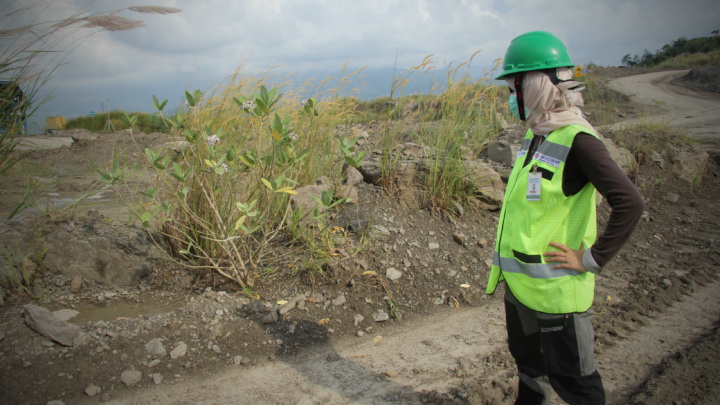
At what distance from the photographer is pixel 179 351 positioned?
8.41ft

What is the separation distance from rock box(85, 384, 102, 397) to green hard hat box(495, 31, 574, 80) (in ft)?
8.80

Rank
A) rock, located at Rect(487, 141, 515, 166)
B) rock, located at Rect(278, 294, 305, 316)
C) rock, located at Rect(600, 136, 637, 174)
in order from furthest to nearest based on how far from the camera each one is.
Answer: rock, located at Rect(600, 136, 637, 174)
rock, located at Rect(487, 141, 515, 166)
rock, located at Rect(278, 294, 305, 316)

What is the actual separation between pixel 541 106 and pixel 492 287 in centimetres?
84

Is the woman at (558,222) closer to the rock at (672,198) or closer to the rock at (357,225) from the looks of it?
the rock at (357,225)

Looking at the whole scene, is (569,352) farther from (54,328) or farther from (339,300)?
(54,328)

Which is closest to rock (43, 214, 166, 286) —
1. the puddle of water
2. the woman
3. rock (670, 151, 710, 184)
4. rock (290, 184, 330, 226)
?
the puddle of water

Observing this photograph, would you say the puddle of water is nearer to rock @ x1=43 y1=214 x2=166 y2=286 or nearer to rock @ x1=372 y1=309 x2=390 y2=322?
rock @ x1=43 y1=214 x2=166 y2=286

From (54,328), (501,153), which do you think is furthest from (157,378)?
(501,153)

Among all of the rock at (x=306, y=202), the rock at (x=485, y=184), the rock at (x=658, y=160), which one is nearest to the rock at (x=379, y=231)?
the rock at (x=306, y=202)

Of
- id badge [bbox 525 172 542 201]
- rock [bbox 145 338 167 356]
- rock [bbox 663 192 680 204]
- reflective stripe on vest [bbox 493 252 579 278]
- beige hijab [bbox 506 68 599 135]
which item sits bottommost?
rock [bbox 145 338 167 356]

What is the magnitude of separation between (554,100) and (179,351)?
2582 millimetres

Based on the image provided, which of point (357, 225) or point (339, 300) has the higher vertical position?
Answer: point (357, 225)

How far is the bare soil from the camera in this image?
2295mm

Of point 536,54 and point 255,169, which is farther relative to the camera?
point 255,169
